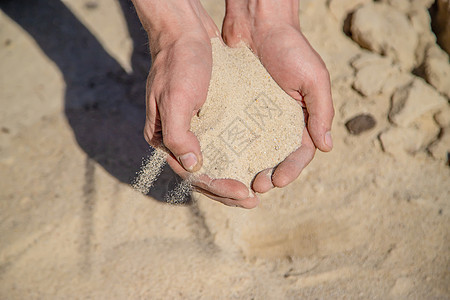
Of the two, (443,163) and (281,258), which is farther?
(443,163)

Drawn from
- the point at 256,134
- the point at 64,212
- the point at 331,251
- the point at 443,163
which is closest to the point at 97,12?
the point at 64,212

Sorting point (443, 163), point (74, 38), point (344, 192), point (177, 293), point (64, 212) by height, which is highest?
point (74, 38)

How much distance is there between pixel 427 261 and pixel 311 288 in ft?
1.64

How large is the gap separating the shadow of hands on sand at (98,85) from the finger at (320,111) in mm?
672

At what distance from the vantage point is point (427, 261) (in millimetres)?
1677

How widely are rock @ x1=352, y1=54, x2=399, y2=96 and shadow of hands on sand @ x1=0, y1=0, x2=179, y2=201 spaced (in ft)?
3.58

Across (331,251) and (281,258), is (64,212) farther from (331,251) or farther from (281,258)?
(331,251)

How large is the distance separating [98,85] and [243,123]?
1.15 metres

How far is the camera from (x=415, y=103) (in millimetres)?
2029

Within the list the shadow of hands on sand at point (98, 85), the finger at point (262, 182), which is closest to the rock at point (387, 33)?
the finger at point (262, 182)

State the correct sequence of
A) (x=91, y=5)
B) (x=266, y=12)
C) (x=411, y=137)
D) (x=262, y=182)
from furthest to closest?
(x=91, y=5), (x=411, y=137), (x=266, y=12), (x=262, y=182)

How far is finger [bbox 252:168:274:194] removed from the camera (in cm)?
157

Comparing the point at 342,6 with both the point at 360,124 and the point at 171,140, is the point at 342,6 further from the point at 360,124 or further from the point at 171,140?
the point at 171,140

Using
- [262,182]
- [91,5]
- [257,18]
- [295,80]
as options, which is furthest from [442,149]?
[91,5]
